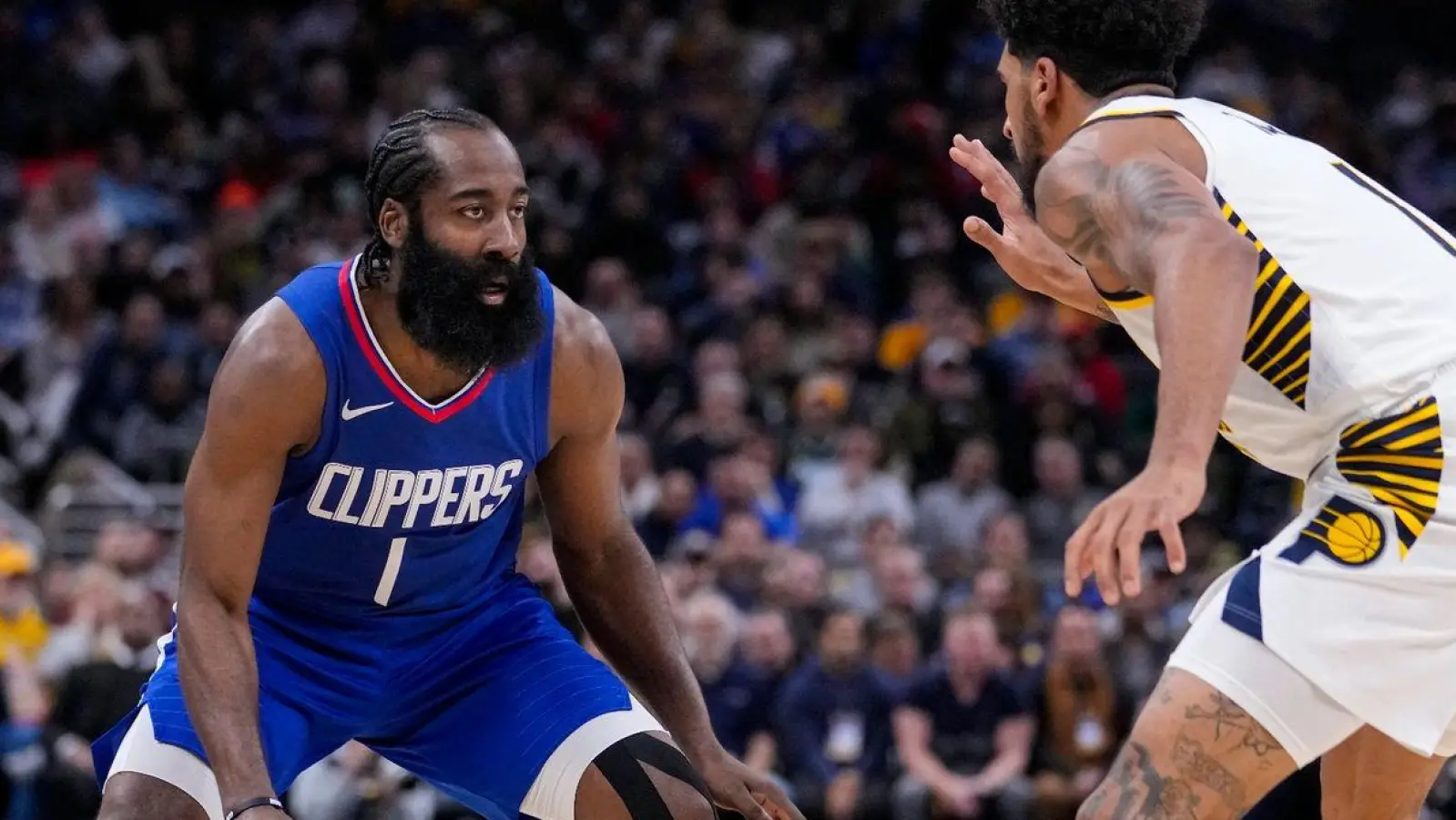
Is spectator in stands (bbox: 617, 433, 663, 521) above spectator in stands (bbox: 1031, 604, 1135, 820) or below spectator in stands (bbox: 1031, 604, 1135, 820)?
above

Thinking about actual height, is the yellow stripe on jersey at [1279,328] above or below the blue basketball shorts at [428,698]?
above

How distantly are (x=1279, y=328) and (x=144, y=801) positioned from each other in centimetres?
263

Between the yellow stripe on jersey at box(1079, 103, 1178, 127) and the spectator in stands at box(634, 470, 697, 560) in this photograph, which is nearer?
the yellow stripe on jersey at box(1079, 103, 1178, 127)

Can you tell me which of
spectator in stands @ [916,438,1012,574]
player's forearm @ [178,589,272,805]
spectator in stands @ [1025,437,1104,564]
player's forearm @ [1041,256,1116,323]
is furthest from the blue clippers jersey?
spectator in stands @ [1025,437,1104,564]

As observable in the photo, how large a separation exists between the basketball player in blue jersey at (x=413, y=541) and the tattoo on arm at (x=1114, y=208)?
59.0 inches

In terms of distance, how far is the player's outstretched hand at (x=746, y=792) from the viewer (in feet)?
14.9

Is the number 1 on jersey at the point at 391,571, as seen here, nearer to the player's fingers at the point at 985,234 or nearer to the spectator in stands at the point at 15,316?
the player's fingers at the point at 985,234

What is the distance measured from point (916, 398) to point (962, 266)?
1.99 meters

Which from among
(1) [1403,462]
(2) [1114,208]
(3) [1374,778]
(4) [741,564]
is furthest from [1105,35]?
(4) [741,564]

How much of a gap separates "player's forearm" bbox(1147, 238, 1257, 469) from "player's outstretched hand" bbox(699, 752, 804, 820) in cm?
176

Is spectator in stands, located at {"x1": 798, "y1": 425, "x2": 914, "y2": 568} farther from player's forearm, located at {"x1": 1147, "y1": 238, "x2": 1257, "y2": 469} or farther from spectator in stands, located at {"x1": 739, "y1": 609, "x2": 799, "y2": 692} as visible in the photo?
player's forearm, located at {"x1": 1147, "y1": 238, "x2": 1257, "y2": 469}

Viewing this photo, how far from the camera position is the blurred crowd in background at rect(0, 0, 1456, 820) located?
9.05 m

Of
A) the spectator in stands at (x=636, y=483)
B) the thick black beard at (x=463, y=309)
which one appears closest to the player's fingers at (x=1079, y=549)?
the thick black beard at (x=463, y=309)

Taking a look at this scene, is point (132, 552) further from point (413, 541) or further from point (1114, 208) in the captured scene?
point (1114, 208)
